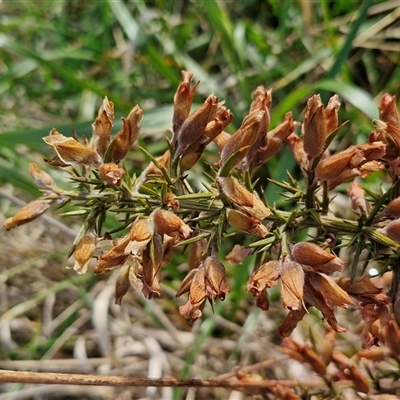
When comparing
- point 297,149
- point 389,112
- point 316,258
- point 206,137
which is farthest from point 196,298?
point 389,112

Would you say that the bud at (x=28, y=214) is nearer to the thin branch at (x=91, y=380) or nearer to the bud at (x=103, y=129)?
the bud at (x=103, y=129)

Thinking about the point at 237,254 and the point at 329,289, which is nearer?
the point at 329,289

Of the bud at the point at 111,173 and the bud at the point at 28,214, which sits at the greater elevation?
the bud at the point at 111,173

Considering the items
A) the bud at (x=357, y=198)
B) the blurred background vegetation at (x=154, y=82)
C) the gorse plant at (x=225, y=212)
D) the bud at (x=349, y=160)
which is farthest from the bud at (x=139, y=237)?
the blurred background vegetation at (x=154, y=82)

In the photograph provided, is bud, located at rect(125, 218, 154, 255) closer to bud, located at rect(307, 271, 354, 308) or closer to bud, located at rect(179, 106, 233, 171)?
bud, located at rect(179, 106, 233, 171)

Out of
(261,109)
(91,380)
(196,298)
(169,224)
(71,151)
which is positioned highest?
(261,109)

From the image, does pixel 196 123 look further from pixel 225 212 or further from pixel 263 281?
pixel 263 281
